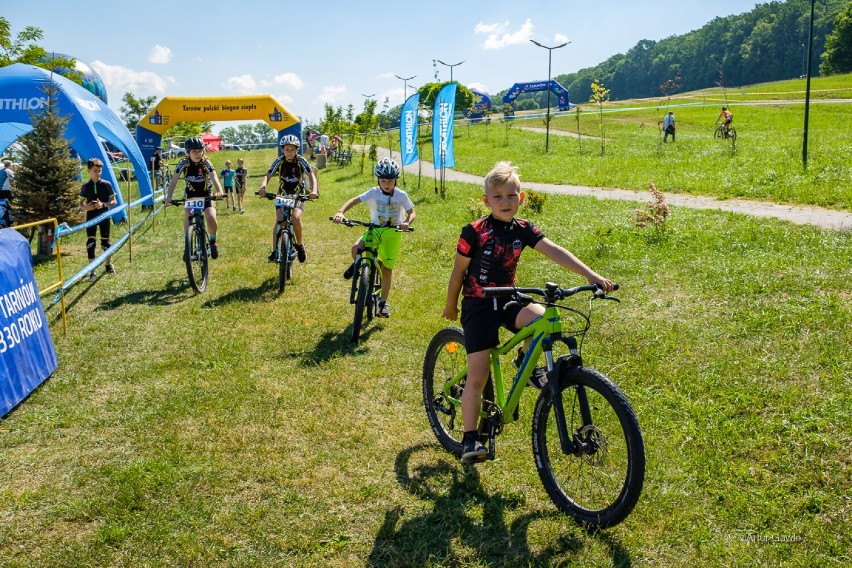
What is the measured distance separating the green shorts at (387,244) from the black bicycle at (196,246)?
3522 millimetres

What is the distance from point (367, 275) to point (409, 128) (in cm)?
1543

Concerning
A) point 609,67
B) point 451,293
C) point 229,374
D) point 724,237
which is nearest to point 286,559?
point 451,293

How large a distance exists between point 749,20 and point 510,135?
10593cm

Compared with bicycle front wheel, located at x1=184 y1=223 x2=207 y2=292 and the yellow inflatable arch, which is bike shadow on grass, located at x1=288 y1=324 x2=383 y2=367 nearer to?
bicycle front wheel, located at x1=184 y1=223 x2=207 y2=292

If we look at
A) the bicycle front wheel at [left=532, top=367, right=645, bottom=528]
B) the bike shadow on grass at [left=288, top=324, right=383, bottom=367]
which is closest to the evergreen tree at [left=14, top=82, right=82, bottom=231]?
the bike shadow on grass at [left=288, top=324, right=383, bottom=367]

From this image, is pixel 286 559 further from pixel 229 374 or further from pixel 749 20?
pixel 749 20

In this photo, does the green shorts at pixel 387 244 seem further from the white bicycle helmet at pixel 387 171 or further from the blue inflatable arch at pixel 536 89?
the blue inflatable arch at pixel 536 89

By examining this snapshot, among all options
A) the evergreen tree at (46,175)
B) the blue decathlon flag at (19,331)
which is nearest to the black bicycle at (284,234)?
the blue decathlon flag at (19,331)

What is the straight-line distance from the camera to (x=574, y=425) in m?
3.82

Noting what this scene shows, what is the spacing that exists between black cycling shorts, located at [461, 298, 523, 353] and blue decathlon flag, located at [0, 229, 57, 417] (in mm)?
4417

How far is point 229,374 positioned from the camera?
6.70m

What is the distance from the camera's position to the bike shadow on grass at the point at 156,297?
9.73 meters

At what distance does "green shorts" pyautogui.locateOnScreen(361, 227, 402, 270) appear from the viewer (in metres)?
8.00

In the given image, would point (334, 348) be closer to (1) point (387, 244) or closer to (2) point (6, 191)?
(1) point (387, 244)
